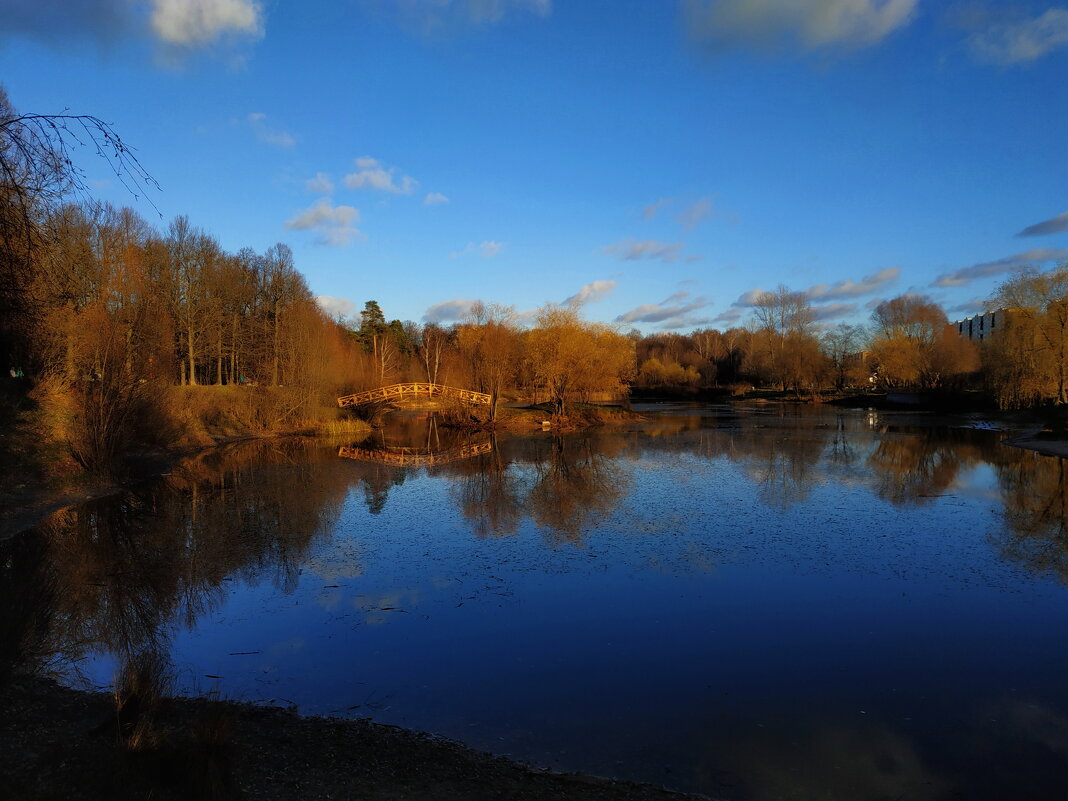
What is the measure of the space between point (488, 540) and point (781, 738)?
684 cm

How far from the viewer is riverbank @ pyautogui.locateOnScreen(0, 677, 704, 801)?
3.92 metres

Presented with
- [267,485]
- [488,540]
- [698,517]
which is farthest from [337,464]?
[698,517]

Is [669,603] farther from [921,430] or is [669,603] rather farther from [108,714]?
[921,430]

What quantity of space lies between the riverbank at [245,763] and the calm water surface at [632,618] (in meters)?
0.34

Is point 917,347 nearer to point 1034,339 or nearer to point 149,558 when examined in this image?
point 1034,339

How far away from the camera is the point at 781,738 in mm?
4977

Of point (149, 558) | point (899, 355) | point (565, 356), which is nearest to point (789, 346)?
point (899, 355)

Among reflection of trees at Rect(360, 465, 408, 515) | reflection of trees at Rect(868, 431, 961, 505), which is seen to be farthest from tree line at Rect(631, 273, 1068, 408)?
reflection of trees at Rect(360, 465, 408, 515)

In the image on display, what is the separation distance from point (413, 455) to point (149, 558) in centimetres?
1515

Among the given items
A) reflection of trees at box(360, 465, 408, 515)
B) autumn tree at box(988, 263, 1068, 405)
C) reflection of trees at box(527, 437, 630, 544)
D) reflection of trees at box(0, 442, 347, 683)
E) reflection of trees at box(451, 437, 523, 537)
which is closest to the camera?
reflection of trees at box(0, 442, 347, 683)

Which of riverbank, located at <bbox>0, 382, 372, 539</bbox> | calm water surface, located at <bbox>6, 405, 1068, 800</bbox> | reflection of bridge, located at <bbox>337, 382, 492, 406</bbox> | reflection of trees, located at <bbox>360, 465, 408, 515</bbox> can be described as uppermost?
reflection of bridge, located at <bbox>337, 382, 492, 406</bbox>

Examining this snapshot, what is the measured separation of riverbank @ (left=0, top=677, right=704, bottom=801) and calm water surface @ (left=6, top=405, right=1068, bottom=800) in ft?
1.12

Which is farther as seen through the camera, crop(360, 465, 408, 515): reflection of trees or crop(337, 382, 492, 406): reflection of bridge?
crop(337, 382, 492, 406): reflection of bridge

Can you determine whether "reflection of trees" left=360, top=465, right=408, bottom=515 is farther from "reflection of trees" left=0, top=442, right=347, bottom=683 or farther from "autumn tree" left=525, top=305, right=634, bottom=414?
"autumn tree" left=525, top=305, right=634, bottom=414
